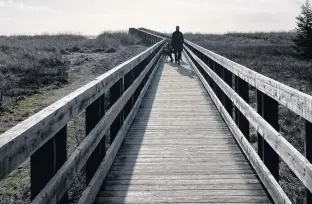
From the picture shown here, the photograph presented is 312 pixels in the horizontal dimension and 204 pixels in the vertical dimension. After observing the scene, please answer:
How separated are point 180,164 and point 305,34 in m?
32.1

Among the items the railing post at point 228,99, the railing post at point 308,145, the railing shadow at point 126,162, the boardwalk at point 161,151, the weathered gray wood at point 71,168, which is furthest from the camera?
the railing post at point 228,99

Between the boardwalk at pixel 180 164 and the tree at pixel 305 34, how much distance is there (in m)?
26.3

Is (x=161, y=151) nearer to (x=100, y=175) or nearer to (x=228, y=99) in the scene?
(x=100, y=175)

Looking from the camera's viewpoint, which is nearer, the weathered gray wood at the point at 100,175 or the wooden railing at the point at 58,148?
the wooden railing at the point at 58,148

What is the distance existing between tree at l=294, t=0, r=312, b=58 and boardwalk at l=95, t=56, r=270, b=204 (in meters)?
26.3

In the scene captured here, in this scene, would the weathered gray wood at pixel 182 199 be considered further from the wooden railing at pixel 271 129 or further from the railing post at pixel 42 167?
the railing post at pixel 42 167

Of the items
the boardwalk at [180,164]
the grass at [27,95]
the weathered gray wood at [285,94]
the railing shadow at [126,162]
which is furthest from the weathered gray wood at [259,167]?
the grass at [27,95]

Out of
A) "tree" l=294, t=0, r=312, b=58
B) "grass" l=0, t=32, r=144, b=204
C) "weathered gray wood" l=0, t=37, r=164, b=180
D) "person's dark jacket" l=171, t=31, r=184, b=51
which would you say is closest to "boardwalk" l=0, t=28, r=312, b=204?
"weathered gray wood" l=0, t=37, r=164, b=180

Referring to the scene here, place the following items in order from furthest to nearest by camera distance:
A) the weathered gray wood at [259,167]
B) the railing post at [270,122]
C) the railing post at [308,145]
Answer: the railing post at [270,122] → the weathered gray wood at [259,167] → the railing post at [308,145]

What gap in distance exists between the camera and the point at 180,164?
214 inches

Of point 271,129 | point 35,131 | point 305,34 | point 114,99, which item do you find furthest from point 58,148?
point 305,34

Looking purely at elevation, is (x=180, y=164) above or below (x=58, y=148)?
below

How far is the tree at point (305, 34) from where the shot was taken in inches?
1300

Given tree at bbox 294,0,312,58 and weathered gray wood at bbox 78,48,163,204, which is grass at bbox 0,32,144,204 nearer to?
weathered gray wood at bbox 78,48,163,204
